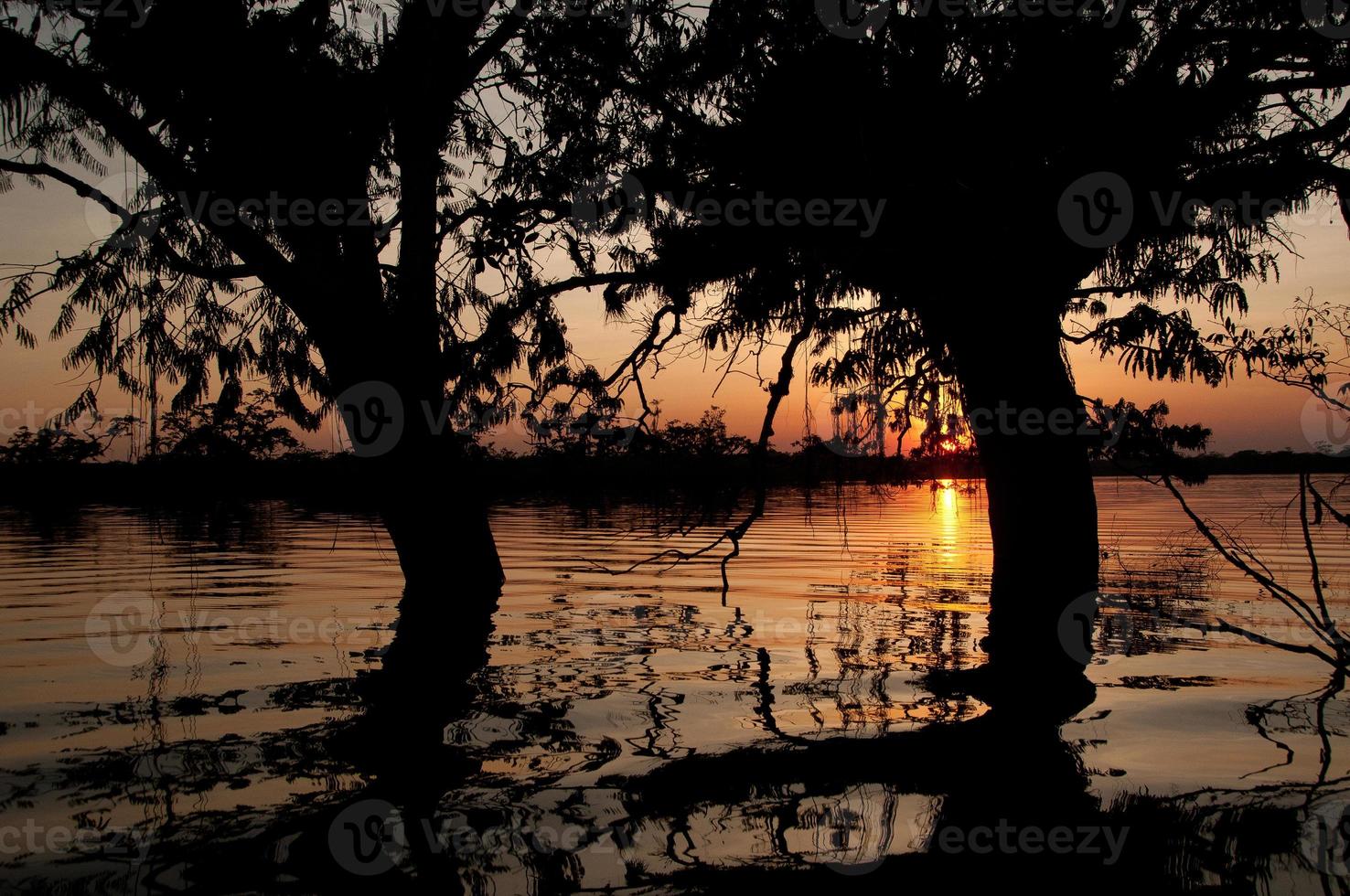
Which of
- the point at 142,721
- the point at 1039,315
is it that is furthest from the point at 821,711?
the point at 142,721

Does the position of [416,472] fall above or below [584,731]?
above

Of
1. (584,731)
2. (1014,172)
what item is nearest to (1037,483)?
(1014,172)

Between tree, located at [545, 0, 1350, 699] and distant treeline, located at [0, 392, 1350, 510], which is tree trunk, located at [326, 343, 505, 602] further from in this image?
tree, located at [545, 0, 1350, 699]

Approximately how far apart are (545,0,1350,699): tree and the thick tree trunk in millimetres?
13

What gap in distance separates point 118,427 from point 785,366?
6.13m

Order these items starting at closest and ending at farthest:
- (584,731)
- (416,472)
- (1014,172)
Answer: (584,731) < (1014,172) < (416,472)

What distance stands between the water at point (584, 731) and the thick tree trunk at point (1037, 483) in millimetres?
447

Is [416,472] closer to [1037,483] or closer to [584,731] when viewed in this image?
[584,731]

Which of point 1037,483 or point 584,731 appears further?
point 1037,483

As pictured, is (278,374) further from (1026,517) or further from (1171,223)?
(1171,223)

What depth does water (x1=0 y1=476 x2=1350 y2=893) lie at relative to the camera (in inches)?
139

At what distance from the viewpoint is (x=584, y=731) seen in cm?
505

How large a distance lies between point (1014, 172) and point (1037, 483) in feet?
6.46

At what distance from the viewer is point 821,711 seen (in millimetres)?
5473
